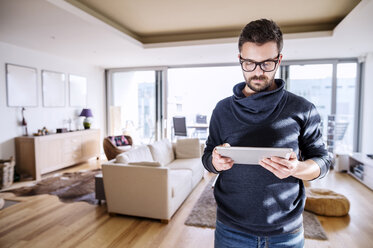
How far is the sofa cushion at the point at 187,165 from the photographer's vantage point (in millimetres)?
4133

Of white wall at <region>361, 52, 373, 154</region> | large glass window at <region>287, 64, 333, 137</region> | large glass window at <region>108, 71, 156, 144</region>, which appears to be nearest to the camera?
white wall at <region>361, 52, 373, 154</region>

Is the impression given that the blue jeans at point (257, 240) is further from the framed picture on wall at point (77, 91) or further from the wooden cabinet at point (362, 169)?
the framed picture on wall at point (77, 91)

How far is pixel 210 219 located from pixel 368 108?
472 cm

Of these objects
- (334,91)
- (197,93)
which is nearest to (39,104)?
(197,93)

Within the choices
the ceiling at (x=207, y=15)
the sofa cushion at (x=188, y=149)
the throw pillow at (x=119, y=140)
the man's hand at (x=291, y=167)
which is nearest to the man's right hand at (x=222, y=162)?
the man's hand at (x=291, y=167)

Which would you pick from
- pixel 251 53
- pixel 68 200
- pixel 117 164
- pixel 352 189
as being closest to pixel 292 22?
pixel 352 189

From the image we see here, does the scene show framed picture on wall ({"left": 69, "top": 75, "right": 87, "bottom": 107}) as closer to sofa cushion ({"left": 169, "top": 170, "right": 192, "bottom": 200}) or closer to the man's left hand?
sofa cushion ({"left": 169, "top": 170, "right": 192, "bottom": 200})

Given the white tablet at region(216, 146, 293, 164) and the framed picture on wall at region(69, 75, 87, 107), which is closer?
the white tablet at region(216, 146, 293, 164)

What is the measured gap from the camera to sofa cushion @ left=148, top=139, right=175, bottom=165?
417cm

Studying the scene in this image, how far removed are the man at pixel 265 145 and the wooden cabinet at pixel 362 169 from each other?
4307 mm

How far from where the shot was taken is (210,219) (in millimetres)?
3039

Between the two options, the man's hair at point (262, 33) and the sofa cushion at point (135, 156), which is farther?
the sofa cushion at point (135, 156)

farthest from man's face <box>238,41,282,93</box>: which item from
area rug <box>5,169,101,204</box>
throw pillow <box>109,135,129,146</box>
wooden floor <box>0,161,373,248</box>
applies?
throw pillow <box>109,135,129,146</box>

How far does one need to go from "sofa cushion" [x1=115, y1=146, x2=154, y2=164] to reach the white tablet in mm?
2513
